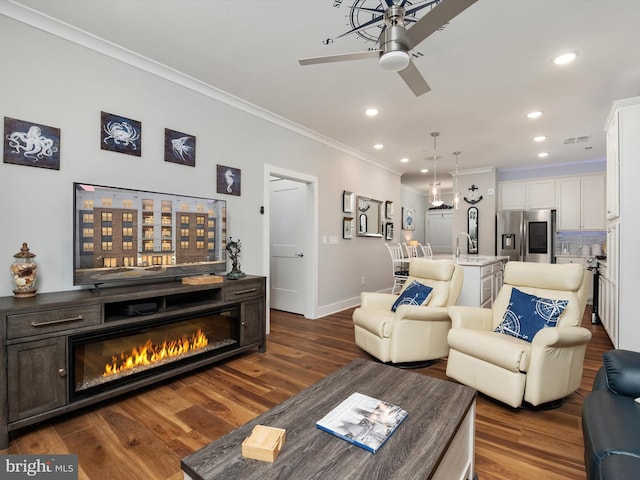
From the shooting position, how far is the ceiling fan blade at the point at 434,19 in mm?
1429

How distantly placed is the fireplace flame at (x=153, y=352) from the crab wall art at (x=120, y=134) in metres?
1.56

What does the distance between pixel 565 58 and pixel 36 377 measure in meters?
4.38

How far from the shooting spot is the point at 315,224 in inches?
182

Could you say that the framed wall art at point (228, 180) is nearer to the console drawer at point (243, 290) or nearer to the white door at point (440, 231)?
the console drawer at point (243, 290)

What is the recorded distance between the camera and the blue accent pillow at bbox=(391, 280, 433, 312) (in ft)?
10.2

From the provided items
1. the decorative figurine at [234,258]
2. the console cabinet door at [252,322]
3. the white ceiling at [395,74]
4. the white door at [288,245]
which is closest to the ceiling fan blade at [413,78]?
the white ceiling at [395,74]

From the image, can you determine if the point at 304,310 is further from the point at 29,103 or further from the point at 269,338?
the point at 29,103

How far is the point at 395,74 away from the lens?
295 cm

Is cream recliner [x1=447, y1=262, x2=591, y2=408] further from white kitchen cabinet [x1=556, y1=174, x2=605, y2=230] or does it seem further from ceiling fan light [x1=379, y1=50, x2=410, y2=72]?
white kitchen cabinet [x1=556, y1=174, x2=605, y2=230]

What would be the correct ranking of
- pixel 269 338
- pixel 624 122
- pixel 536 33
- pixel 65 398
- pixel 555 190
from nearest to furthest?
1. pixel 65 398
2. pixel 536 33
3. pixel 624 122
4. pixel 269 338
5. pixel 555 190

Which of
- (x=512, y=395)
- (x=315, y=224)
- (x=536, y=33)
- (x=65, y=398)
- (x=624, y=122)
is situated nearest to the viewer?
(x=65, y=398)

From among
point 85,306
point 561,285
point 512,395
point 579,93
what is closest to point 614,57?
point 579,93

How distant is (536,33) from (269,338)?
3701 mm

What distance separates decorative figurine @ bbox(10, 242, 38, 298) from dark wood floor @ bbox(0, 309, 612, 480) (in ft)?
2.74
